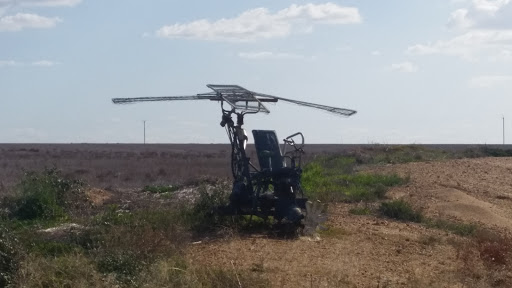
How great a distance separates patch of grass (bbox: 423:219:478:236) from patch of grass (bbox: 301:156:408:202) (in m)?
2.46

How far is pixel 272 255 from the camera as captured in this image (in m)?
12.7

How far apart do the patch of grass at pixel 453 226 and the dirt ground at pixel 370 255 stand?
315 millimetres

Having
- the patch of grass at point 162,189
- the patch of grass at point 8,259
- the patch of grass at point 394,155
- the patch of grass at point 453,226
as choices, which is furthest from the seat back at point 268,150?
the patch of grass at point 394,155

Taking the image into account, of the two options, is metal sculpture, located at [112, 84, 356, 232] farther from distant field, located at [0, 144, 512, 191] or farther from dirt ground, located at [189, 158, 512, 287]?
distant field, located at [0, 144, 512, 191]

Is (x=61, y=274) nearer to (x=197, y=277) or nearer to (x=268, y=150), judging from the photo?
(x=197, y=277)

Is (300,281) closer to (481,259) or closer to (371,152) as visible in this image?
(481,259)

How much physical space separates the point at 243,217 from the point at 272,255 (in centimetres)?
241

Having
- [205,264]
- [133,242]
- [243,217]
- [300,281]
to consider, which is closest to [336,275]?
[300,281]

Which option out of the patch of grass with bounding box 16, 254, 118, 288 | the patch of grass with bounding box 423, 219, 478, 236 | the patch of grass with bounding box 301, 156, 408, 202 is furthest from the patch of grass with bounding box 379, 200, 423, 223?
the patch of grass with bounding box 16, 254, 118, 288

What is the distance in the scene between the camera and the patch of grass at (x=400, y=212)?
18.0m

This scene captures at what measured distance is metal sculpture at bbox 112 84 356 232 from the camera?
47.2 ft

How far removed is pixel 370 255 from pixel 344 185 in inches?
377

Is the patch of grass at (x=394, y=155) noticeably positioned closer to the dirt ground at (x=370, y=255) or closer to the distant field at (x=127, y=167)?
the distant field at (x=127, y=167)

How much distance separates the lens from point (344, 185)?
75.4 ft
